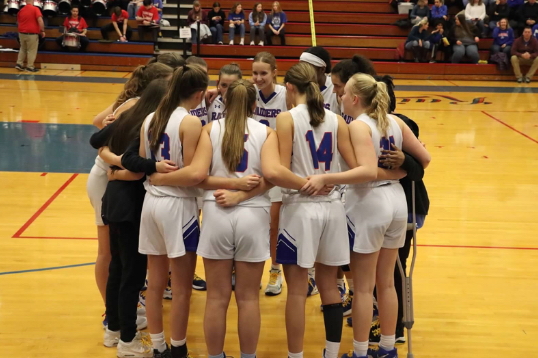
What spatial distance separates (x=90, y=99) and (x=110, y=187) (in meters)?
8.93

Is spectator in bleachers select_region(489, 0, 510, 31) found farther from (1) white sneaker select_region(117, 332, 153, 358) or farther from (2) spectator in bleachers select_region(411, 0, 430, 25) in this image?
(1) white sneaker select_region(117, 332, 153, 358)

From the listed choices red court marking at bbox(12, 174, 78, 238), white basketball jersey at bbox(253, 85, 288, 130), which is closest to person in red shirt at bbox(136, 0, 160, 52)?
red court marking at bbox(12, 174, 78, 238)

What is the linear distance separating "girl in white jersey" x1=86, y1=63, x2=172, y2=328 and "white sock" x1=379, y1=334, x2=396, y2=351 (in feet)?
5.74

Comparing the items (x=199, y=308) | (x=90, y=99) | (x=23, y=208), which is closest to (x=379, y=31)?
(x=90, y=99)

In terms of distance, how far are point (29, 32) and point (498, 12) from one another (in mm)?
12586

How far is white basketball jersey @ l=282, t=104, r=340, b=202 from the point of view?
315 centimetres

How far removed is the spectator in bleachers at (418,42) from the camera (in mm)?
15992

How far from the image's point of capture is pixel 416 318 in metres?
4.17

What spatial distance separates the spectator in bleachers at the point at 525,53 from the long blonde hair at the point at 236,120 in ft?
46.8

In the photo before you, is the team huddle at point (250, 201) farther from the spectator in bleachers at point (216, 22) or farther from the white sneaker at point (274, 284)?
the spectator in bleachers at point (216, 22)

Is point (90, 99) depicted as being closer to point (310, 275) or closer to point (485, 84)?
point (310, 275)

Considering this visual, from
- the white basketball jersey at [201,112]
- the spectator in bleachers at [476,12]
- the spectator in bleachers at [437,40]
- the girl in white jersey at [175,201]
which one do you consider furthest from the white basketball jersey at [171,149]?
the spectator in bleachers at [476,12]

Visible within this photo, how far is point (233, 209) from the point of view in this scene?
3131mm

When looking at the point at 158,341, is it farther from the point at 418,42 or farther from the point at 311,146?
the point at 418,42
